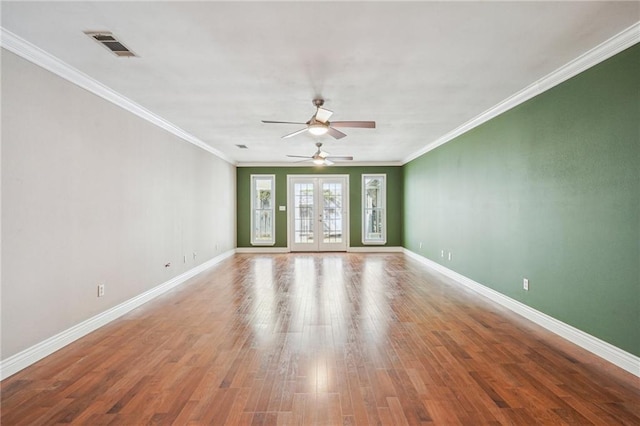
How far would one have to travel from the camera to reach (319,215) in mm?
9828

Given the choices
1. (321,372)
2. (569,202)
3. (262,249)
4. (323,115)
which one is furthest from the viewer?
(262,249)

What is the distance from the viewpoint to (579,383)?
245 cm

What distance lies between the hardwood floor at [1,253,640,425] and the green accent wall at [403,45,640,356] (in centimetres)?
43

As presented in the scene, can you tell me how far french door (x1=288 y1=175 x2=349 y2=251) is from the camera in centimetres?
980

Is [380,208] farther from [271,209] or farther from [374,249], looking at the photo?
[271,209]

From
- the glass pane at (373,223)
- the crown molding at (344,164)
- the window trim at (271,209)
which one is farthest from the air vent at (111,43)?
the glass pane at (373,223)

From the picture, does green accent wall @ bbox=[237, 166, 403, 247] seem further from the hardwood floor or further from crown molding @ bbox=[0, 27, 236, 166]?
the hardwood floor

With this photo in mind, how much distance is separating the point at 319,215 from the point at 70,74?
23.5 ft

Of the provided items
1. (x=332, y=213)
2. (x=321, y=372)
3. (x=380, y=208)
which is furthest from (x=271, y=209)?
(x=321, y=372)

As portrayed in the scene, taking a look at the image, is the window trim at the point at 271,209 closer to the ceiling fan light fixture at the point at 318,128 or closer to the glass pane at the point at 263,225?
the glass pane at the point at 263,225

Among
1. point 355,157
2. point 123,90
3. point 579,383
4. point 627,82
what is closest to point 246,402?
point 579,383

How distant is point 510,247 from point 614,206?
1.55 m

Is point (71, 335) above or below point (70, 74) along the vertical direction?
below

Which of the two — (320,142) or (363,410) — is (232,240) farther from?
(363,410)
